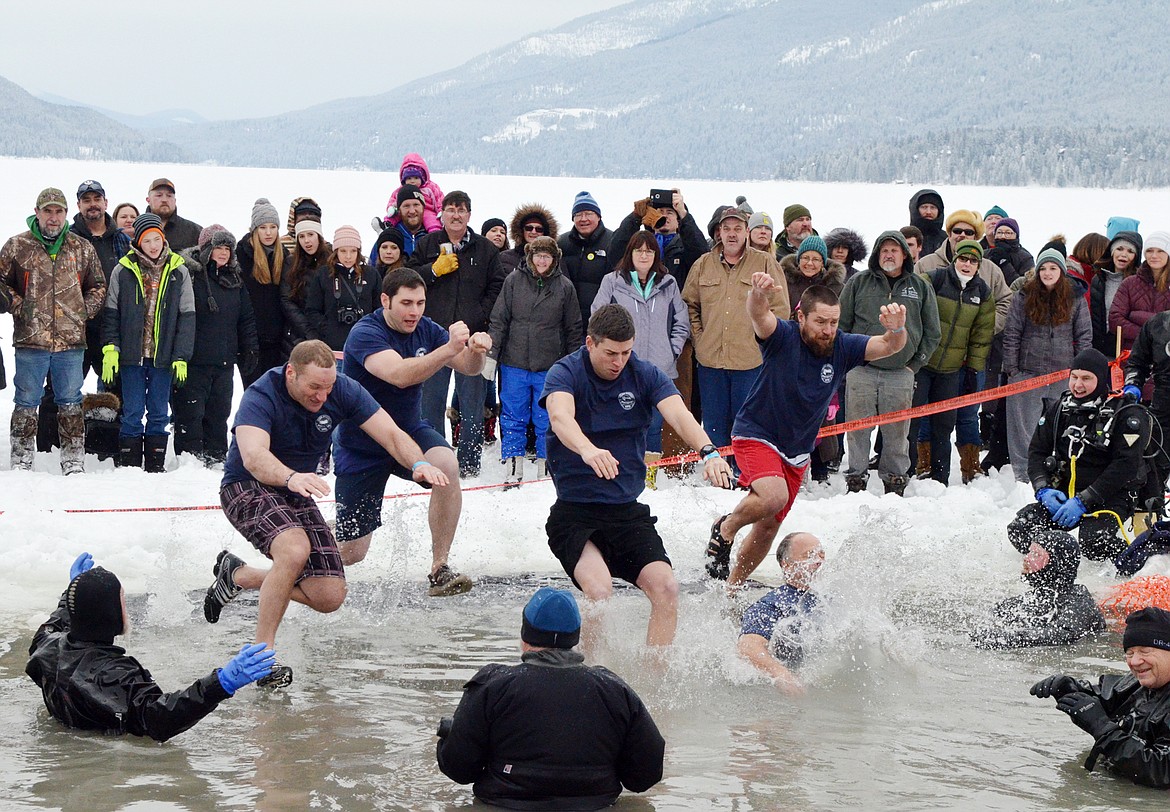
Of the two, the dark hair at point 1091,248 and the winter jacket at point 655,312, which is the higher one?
the dark hair at point 1091,248

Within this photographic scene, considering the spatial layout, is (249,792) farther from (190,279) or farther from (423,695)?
(190,279)

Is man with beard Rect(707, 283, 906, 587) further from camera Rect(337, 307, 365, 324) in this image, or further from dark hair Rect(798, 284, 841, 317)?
camera Rect(337, 307, 365, 324)

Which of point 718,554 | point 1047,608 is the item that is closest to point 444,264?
point 718,554

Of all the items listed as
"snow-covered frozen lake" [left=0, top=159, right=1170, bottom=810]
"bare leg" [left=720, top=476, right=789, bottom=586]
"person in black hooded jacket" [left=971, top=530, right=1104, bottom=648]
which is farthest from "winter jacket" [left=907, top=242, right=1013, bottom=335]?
"bare leg" [left=720, top=476, right=789, bottom=586]

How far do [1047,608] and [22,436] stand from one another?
7819 millimetres

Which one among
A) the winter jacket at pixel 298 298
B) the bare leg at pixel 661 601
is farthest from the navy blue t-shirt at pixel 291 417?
the winter jacket at pixel 298 298

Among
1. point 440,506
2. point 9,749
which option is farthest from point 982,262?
point 9,749

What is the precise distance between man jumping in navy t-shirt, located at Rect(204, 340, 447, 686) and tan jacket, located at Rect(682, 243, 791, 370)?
13.5 feet

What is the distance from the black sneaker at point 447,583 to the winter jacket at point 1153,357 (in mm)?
5198

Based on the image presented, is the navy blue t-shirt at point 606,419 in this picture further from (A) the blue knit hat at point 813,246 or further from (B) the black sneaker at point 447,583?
(A) the blue knit hat at point 813,246

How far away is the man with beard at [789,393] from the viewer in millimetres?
7543

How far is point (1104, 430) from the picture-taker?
8.31 meters

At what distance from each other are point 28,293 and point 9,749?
18.6 ft

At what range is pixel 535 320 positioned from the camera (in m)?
10.6
